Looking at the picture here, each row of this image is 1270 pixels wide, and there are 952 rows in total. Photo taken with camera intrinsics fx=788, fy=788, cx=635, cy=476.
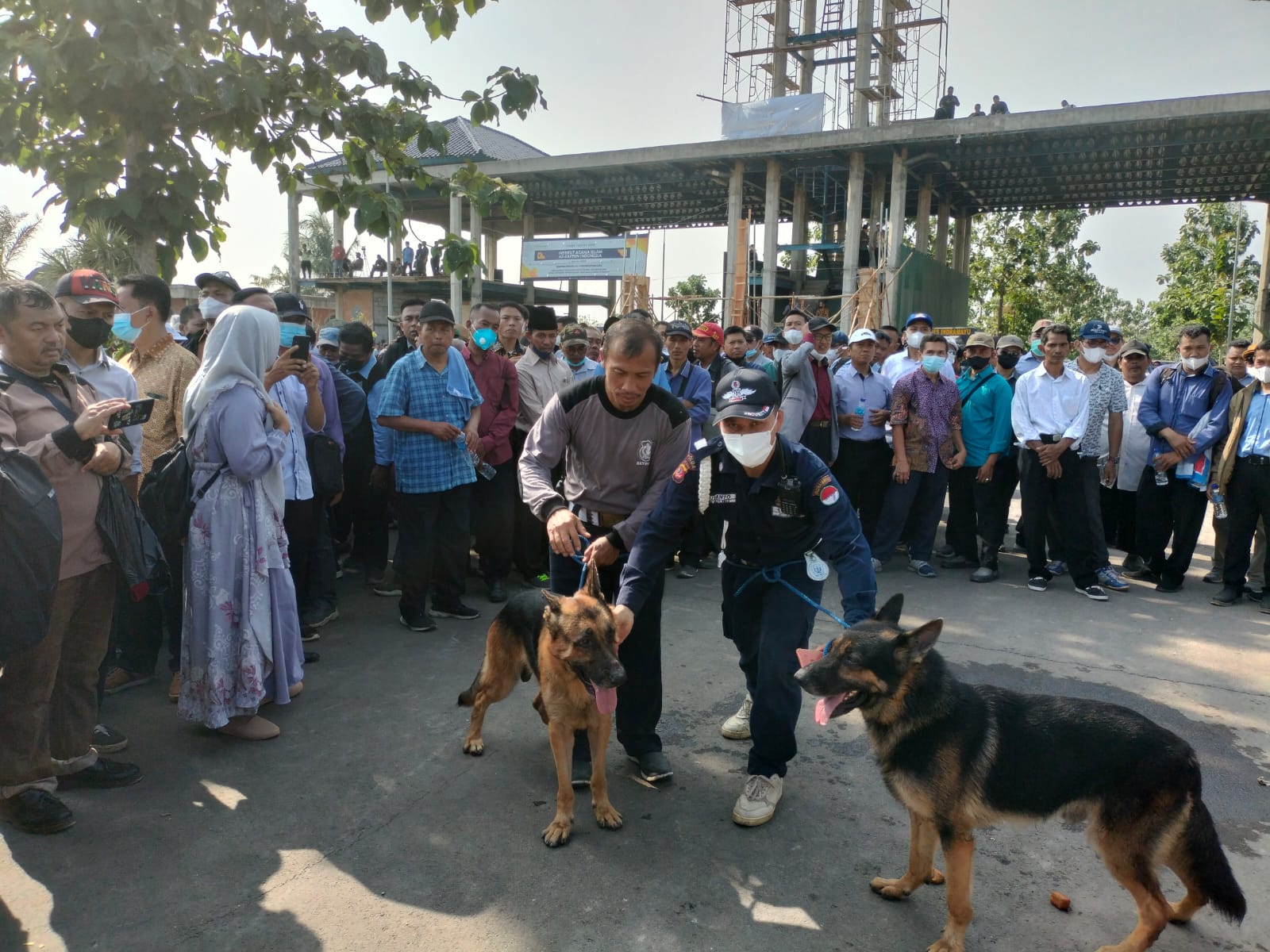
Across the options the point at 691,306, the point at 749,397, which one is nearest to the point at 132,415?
the point at 749,397

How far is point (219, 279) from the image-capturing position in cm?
559

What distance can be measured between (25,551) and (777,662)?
2.94 meters

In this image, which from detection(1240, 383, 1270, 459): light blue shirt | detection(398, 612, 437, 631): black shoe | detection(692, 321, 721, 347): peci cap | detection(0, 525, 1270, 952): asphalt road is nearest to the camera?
detection(0, 525, 1270, 952): asphalt road

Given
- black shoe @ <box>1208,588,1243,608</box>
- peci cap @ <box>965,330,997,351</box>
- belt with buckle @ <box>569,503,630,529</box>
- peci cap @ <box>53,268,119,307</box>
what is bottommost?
black shoe @ <box>1208,588,1243,608</box>

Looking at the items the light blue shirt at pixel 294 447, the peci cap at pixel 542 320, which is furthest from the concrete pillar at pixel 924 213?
the light blue shirt at pixel 294 447

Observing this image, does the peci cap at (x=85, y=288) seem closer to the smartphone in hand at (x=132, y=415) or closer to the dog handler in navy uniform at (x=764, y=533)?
the smartphone in hand at (x=132, y=415)

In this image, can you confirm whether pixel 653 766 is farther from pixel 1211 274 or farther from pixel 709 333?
pixel 1211 274

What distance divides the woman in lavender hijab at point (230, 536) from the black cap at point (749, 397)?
2.30 m

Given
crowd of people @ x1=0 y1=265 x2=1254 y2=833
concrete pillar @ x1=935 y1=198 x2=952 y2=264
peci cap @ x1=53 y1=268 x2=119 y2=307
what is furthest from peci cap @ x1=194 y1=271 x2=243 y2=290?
concrete pillar @ x1=935 y1=198 x2=952 y2=264

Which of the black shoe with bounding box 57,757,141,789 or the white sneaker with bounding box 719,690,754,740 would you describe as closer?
the black shoe with bounding box 57,757,141,789

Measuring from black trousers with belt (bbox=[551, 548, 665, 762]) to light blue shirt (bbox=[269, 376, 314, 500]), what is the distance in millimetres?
2332

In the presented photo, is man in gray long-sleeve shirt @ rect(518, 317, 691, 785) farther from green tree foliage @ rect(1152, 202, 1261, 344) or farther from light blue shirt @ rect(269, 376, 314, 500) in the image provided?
green tree foliage @ rect(1152, 202, 1261, 344)

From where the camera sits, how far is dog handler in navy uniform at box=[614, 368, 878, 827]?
10.6 ft

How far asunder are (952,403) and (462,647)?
5048mm
